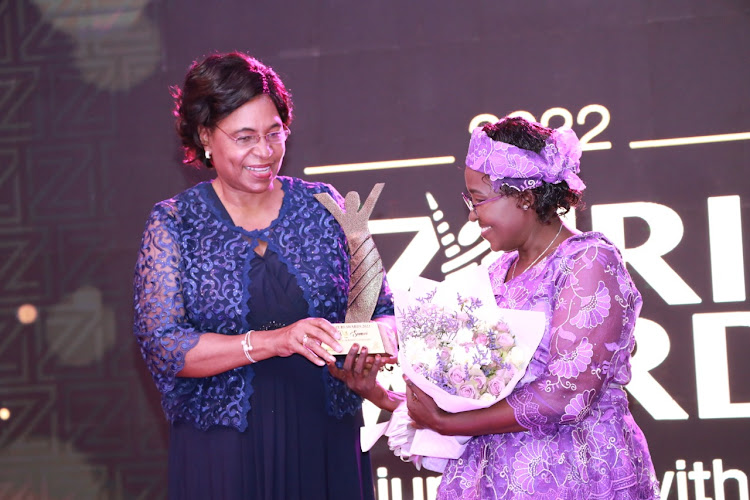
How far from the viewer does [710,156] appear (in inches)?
155

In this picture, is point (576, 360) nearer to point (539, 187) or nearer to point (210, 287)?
point (539, 187)

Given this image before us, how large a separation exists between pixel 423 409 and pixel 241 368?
62 centimetres

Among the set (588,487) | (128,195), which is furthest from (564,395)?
(128,195)

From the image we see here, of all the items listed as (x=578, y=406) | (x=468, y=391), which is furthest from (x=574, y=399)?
(x=468, y=391)

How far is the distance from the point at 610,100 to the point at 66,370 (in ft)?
10.2

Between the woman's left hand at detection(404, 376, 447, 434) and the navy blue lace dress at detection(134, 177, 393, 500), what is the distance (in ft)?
1.41

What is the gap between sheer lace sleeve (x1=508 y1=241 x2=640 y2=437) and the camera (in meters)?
1.92

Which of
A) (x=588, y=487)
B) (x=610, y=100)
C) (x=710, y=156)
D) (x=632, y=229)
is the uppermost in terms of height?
(x=610, y=100)

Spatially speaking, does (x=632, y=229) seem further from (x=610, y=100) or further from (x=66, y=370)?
(x=66, y=370)

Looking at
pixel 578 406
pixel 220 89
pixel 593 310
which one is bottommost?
pixel 578 406

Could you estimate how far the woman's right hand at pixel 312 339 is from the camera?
2.21 m

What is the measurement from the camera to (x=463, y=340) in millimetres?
1918

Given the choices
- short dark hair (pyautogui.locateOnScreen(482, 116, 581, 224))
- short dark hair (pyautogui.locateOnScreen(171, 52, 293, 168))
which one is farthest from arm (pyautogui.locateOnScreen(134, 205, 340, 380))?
short dark hair (pyautogui.locateOnScreen(482, 116, 581, 224))

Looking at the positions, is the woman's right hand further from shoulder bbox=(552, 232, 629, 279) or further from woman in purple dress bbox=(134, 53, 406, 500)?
shoulder bbox=(552, 232, 629, 279)
